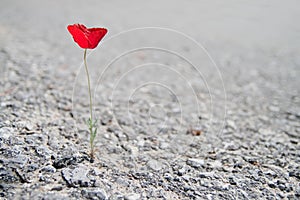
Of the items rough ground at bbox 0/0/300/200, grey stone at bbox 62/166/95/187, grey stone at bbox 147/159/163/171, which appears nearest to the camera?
grey stone at bbox 62/166/95/187

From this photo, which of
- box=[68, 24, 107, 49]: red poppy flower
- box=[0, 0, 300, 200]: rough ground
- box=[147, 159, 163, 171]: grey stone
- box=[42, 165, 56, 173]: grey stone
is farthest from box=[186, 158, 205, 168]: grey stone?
box=[68, 24, 107, 49]: red poppy flower

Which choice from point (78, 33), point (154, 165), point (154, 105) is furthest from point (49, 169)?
point (154, 105)

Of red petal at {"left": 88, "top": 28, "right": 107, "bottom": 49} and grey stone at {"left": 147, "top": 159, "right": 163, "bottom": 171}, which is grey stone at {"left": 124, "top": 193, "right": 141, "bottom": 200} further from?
red petal at {"left": 88, "top": 28, "right": 107, "bottom": 49}

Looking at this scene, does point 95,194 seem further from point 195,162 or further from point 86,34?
point 86,34

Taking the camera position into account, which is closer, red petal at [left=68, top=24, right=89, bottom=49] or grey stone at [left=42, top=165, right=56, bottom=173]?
red petal at [left=68, top=24, right=89, bottom=49]

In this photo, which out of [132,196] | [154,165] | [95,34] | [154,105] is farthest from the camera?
[154,105]

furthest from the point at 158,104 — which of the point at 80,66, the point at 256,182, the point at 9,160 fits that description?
the point at 9,160

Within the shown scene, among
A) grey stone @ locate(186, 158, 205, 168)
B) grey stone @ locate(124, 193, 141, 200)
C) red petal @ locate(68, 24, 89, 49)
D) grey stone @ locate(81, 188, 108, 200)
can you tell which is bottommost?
grey stone @ locate(81, 188, 108, 200)

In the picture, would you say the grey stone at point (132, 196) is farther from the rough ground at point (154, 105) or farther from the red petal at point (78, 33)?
the red petal at point (78, 33)
